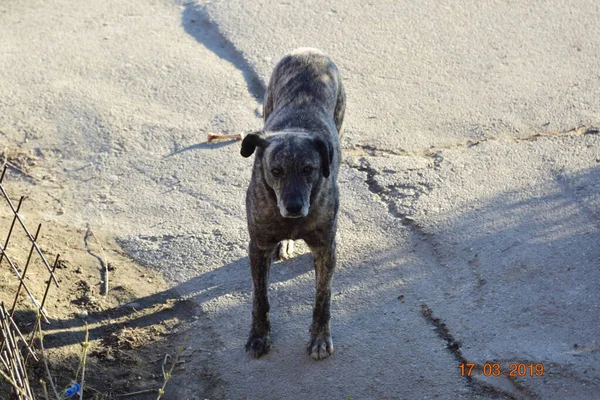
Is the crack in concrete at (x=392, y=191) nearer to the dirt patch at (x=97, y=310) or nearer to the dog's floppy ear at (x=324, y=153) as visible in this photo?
the dog's floppy ear at (x=324, y=153)

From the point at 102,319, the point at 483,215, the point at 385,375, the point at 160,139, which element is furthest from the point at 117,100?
the point at 385,375

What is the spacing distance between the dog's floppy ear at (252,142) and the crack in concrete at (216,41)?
9.16 ft

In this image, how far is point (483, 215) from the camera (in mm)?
6516

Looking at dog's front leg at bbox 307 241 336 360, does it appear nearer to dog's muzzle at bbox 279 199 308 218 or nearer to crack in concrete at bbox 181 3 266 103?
dog's muzzle at bbox 279 199 308 218

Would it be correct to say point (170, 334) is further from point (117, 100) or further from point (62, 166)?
point (117, 100)

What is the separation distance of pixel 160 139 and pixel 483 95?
2.95m

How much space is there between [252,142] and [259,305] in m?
1.04

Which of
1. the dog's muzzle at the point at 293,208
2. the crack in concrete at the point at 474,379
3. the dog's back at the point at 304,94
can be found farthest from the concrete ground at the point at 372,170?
the dog's muzzle at the point at 293,208

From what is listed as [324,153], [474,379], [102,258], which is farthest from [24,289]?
[474,379]

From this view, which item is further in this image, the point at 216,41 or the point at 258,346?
the point at 216,41

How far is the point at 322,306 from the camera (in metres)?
5.46

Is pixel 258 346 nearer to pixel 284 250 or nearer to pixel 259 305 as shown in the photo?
pixel 259 305
